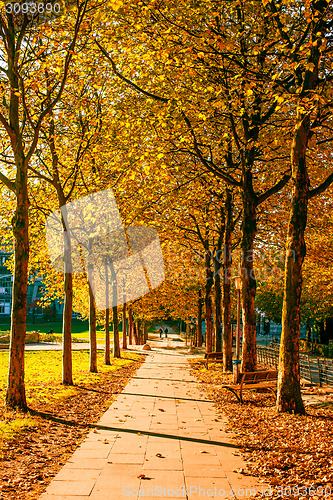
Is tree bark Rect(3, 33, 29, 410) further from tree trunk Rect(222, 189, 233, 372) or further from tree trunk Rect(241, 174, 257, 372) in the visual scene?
tree trunk Rect(222, 189, 233, 372)

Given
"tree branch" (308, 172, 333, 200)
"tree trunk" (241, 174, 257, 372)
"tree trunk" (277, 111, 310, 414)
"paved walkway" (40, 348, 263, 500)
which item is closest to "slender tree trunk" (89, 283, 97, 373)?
"tree trunk" (241, 174, 257, 372)

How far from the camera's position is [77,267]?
2222 cm

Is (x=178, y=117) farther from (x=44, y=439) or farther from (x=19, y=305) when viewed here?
(x=44, y=439)

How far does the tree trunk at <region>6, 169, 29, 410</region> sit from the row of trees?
0.10 feet

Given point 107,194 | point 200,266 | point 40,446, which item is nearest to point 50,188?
point 107,194

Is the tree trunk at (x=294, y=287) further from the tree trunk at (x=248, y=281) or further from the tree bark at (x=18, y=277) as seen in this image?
the tree bark at (x=18, y=277)

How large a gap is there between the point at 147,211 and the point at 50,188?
13.3 feet

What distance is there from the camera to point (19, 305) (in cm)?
1013

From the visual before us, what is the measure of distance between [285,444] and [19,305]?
6.20 metres

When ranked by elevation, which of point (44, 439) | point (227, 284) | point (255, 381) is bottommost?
point (44, 439)

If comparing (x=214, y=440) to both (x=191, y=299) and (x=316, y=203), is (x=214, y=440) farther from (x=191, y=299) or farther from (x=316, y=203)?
(x=191, y=299)

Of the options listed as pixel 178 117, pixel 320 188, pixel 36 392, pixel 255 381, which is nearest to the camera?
pixel 320 188

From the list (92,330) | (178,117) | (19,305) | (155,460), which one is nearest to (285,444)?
(155,460)

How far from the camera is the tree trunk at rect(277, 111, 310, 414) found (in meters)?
9.46
